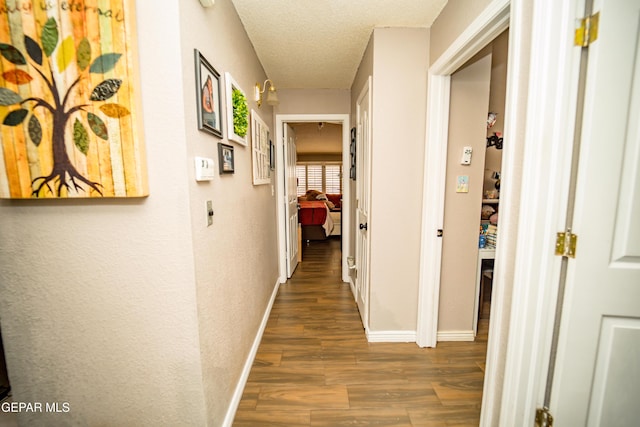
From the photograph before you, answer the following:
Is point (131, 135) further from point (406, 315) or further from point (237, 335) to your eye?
point (406, 315)

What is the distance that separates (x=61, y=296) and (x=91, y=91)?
33.5 inches

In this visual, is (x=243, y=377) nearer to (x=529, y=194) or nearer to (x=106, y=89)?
(x=106, y=89)

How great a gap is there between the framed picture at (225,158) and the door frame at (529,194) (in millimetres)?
1335

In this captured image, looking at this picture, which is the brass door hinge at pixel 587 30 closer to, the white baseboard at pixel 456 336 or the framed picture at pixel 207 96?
the framed picture at pixel 207 96

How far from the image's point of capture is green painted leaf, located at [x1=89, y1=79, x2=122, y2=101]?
3.03ft

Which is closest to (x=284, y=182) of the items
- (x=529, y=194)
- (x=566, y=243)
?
(x=529, y=194)

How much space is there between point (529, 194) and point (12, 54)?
1.99 m

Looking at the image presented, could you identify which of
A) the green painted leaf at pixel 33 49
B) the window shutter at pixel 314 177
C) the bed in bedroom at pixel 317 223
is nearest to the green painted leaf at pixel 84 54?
the green painted leaf at pixel 33 49

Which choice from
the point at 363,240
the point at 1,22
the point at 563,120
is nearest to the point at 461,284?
the point at 363,240

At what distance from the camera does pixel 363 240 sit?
2.46 meters

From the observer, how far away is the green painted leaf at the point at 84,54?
91cm

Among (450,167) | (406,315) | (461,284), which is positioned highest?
(450,167)

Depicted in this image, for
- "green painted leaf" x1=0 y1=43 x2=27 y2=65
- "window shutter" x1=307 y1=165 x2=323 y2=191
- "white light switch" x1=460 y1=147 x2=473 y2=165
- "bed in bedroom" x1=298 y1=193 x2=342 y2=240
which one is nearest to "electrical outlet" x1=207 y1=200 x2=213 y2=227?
"green painted leaf" x1=0 y1=43 x2=27 y2=65

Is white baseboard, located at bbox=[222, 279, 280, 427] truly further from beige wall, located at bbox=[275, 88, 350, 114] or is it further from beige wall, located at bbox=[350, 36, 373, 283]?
beige wall, located at bbox=[275, 88, 350, 114]
